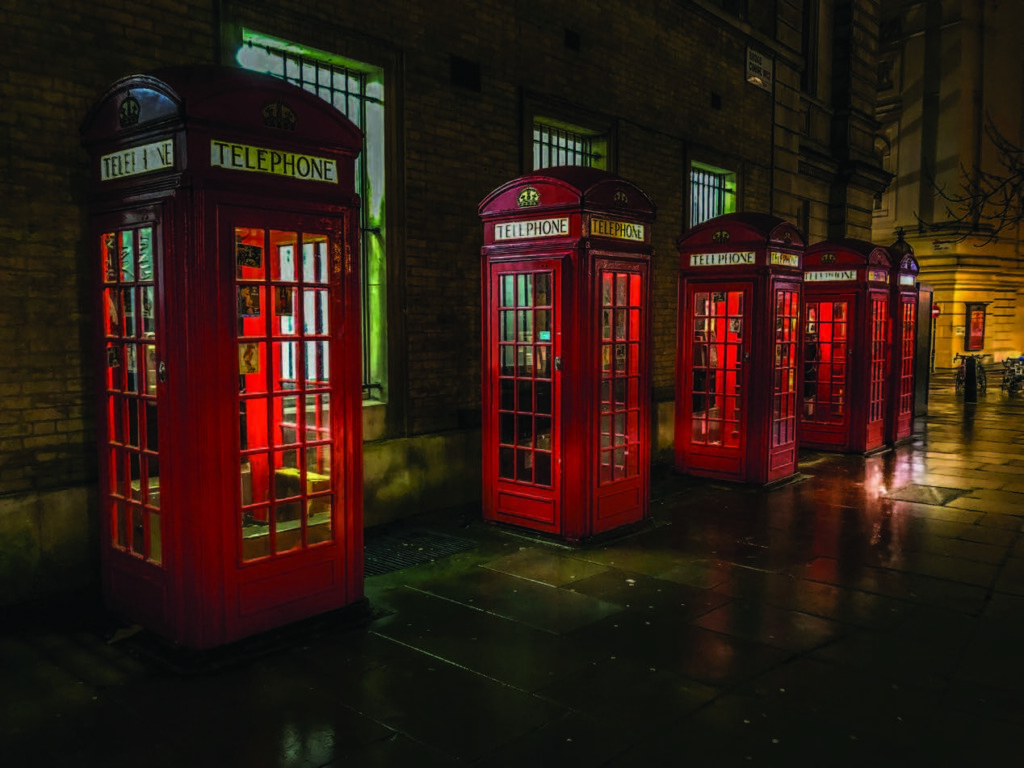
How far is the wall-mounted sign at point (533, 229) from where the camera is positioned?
21.9 feet

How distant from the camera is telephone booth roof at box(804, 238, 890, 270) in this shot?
446 inches

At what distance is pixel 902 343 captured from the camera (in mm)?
12656

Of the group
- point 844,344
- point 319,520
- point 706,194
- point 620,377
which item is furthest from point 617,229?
point 706,194

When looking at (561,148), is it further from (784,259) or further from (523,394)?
(523,394)

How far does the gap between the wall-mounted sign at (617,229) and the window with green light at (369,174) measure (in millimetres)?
2065

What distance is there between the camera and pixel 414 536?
23.7 feet

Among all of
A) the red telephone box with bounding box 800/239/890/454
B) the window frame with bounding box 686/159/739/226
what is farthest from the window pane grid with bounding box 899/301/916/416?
the window frame with bounding box 686/159/739/226

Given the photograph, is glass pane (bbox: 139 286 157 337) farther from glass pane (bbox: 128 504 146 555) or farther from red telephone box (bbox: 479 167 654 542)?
red telephone box (bbox: 479 167 654 542)

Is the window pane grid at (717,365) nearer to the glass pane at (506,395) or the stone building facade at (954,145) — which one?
the glass pane at (506,395)

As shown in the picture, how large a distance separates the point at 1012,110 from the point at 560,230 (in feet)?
104

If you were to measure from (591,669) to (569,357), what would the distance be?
9.63 feet

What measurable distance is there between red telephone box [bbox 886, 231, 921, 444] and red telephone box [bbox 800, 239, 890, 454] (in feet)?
1.33

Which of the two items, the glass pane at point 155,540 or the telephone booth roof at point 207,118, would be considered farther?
the glass pane at point 155,540

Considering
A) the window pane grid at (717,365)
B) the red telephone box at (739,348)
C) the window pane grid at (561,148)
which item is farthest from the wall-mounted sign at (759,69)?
the window pane grid at (717,365)
